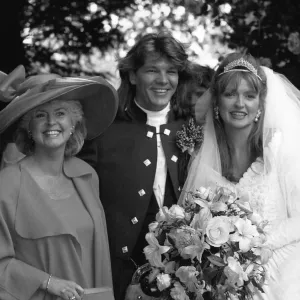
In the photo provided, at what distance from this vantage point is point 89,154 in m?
4.45

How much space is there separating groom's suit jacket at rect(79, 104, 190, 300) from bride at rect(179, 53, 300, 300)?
0.21m

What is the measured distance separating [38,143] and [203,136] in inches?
45.1

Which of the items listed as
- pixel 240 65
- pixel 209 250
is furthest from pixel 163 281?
pixel 240 65

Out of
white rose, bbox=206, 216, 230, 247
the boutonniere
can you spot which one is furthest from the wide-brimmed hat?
white rose, bbox=206, 216, 230, 247

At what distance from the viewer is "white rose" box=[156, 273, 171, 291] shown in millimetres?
3568

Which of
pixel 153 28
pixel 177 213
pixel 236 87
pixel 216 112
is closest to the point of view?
pixel 177 213

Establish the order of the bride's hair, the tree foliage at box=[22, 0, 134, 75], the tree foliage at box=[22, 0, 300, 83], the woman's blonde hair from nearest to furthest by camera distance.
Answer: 1. the woman's blonde hair
2. the bride's hair
3. the tree foliage at box=[22, 0, 300, 83]
4. the tree foliage at box=[22, 0, 134, 75]

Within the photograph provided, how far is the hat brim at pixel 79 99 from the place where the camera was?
12.1ft

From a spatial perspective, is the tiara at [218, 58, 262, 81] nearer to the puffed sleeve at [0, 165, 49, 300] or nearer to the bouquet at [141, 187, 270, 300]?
the bouquet at [141, 187, 270, 300]

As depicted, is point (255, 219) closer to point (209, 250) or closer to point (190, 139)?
point (209, 250)

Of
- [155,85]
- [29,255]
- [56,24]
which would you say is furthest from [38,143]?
[56,24]

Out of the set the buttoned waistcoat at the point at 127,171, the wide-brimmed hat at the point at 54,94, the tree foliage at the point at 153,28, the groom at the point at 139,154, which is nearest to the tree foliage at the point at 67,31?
the tree foliage at the point at 153,28

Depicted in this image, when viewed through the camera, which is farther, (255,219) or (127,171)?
(127,171)

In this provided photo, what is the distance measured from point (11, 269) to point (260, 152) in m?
1.64
